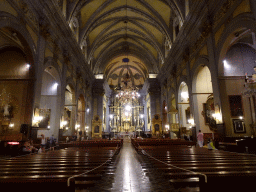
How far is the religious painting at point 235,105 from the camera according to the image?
7875 millimetres

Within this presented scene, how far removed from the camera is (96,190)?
93.4 inches

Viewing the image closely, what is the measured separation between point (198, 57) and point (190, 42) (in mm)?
1852

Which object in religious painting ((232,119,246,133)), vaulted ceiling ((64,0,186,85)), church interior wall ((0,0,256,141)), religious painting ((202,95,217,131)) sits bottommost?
religious painting ((232,119,246,133))

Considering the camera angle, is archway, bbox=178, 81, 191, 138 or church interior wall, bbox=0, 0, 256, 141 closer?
church interior wall, bbox=0, 0, 256, 141

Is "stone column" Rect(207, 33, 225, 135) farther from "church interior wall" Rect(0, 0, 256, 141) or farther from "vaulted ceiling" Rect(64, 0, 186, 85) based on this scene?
"vaulted ceiling" Rect(64, 0, 186, 85)

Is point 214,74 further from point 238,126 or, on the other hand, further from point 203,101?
point 203,101

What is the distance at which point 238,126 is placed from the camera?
7.71 m

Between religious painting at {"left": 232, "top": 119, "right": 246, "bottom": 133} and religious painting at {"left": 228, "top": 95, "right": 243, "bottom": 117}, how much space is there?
0.27 m

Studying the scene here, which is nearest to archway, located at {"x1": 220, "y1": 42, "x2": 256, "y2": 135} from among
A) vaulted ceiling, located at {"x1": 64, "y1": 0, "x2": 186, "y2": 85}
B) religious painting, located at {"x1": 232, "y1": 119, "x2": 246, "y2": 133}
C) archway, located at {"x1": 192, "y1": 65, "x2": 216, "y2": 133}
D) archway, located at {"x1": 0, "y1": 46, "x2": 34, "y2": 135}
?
religious painting, located at {"x1": 232, "y1": 119, "x2": 246, "y2": 133}

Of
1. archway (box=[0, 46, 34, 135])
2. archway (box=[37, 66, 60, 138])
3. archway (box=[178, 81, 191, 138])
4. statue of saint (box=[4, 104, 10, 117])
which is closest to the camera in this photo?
archway (box=[0, 46, 34, 135])

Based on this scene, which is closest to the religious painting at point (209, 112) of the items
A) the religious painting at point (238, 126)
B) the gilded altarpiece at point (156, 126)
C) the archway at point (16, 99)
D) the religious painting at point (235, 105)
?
the religious painting at point (235, 105)

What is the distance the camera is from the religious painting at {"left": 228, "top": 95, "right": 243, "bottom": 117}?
788 centimetres

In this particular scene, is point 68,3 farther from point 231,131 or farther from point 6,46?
point 231,131

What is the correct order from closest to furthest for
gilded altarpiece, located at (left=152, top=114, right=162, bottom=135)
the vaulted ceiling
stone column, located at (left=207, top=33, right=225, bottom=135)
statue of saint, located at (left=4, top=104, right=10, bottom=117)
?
statue of saint, located at (left=4, top=104, right=10, bottom=117), stone column, located at (left=207, top=33, right=225, bottom=135), the vaulted ceiling, gilded altarpiece, located at (left=152, top=114, right=162, bottom=135)
